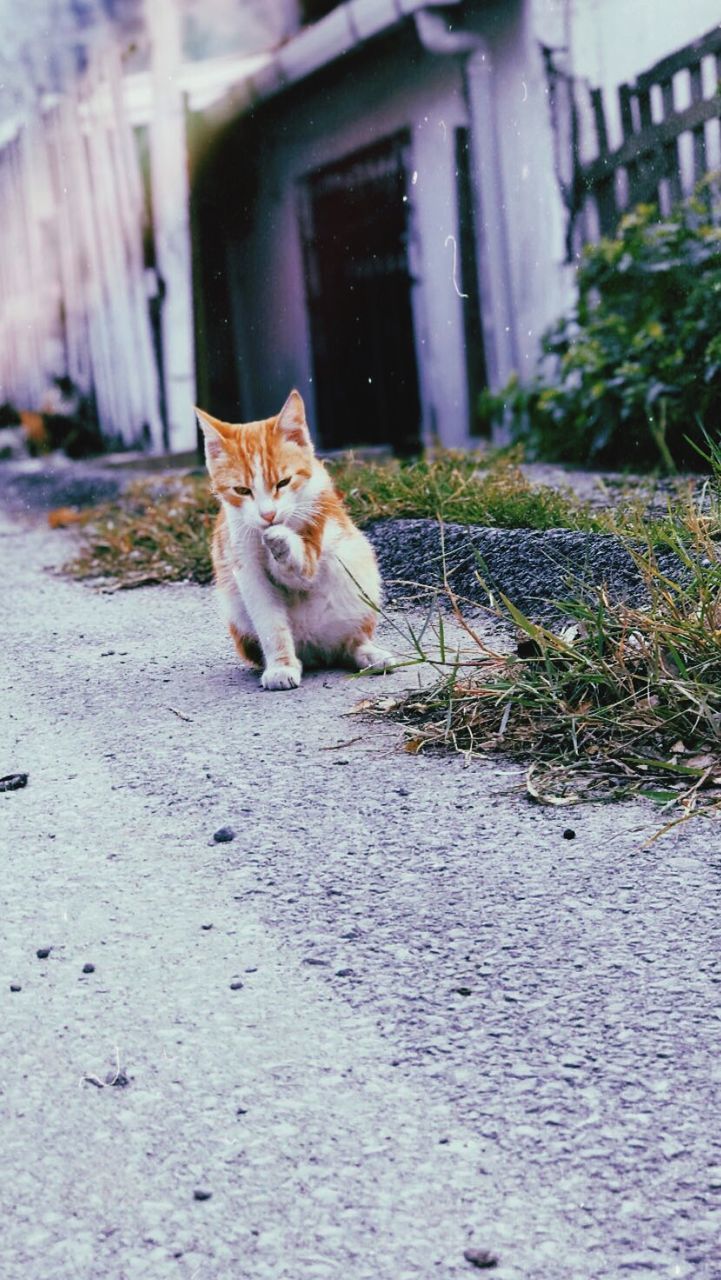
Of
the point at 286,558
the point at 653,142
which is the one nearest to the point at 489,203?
the point at 653,142

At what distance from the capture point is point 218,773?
9.24 ft

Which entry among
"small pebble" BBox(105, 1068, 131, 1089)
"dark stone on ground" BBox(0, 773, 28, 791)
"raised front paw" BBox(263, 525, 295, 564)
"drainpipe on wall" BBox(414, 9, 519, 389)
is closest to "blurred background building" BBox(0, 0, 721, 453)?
"drainpipe on wall" BBox(414, 9, 519, 389)

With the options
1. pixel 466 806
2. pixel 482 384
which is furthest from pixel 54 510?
pixel 466 806

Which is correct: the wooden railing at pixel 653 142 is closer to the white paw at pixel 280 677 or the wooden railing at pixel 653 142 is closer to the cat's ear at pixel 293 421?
the cat's ear at pixel 293 421

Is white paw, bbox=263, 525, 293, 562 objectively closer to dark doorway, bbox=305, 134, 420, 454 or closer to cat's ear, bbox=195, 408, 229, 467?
cat's ear, bbox=195, 408, 229, 467

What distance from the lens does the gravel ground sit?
149cm

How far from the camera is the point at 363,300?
8.86 m

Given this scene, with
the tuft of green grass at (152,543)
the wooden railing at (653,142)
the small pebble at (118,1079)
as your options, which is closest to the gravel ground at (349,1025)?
the small pebble at (118,1079)

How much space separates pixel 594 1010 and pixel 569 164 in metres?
6.50

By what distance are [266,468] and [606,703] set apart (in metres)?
1.01

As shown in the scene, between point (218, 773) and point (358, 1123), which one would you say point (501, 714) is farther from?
point (358, 1123)

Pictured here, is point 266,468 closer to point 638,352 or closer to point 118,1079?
point 118,1079

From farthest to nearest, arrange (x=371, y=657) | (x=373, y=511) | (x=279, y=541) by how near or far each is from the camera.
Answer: (x=373, y=511) → (x=371, y=657) → (x=279, y=541)

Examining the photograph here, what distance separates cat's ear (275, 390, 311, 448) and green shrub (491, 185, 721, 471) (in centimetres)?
246
